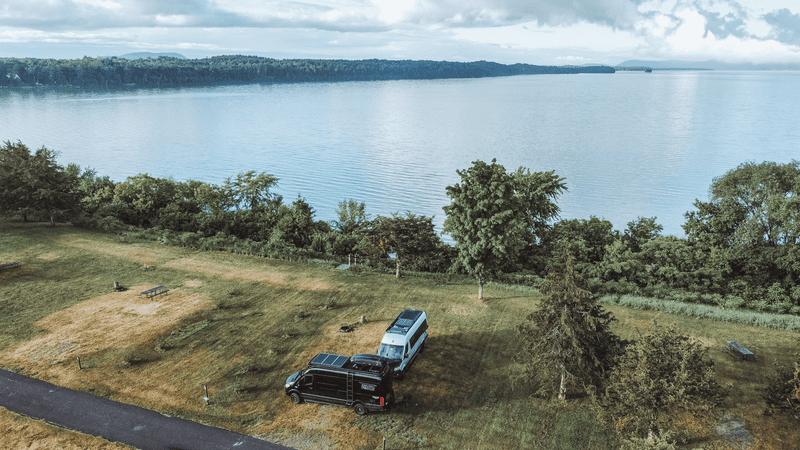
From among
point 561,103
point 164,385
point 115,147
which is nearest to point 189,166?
point 115,147

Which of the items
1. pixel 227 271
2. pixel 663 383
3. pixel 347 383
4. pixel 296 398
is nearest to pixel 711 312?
pixel 663 383

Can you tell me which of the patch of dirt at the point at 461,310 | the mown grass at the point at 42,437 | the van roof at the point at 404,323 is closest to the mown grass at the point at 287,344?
the patch of dirt at the point at 461,310

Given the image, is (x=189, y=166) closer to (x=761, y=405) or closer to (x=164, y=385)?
(x=164, y=385)

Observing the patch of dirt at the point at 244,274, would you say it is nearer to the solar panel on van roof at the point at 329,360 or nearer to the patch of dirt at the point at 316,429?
the solar panel on van roof at the point at 329,360

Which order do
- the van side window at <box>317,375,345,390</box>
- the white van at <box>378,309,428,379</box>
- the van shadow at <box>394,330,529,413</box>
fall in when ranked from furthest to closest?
1. the white van at <box>378,309,428,379</box>
2. the van shadow at <box>394,330,529,413</box>
3. the van side window at <box>317,375,345,390</box>

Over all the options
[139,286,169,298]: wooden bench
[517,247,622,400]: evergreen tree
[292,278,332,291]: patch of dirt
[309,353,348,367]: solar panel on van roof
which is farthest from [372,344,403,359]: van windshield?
[139,286,169,298]: wooden bench

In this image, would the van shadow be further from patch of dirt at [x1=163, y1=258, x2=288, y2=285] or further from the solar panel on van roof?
patch of dirt at [x1=163, y1=258, x2=288, y2=285]
